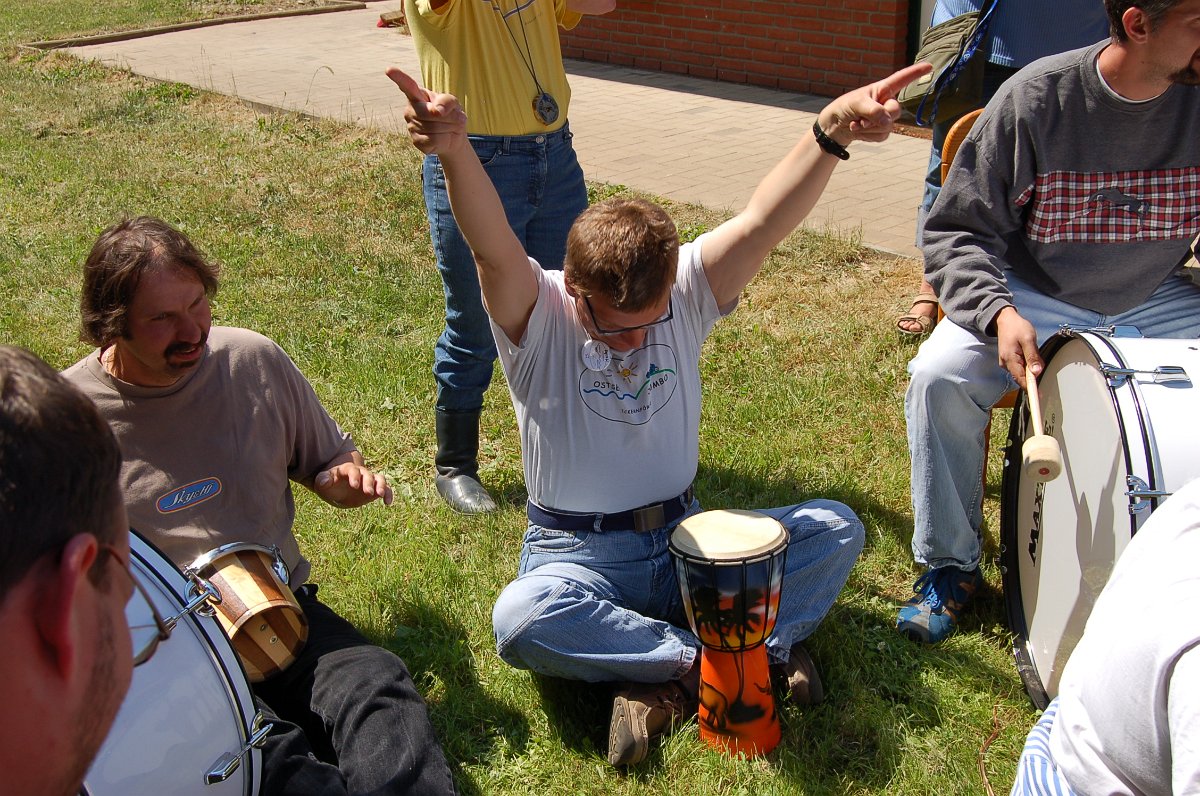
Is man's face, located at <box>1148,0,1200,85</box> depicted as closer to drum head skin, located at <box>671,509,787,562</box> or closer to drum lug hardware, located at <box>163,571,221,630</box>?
drum head skin, located at <box>671,509,787,562</box>

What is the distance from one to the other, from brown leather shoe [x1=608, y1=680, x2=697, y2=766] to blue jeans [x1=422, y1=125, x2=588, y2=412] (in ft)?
4.48

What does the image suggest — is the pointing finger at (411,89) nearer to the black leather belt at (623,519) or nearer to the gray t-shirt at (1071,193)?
the black leather belt at (623,519)

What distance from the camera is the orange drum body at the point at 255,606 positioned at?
2311 mm

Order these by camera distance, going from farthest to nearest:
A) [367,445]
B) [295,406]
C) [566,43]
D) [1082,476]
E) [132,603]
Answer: [566,43], [367,445], [295,406], [1082,476], [132,603]

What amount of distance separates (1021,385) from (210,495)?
1.96 m

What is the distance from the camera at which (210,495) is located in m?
2.64

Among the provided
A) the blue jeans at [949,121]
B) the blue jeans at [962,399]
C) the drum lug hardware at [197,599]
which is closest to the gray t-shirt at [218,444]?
the drum lug hardware at [197,599]

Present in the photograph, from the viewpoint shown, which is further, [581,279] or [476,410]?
[476,410]

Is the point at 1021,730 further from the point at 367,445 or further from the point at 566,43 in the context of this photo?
the point at 566,43

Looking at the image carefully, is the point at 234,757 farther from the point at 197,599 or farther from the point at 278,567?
the point at 278,567

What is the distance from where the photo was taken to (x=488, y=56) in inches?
133

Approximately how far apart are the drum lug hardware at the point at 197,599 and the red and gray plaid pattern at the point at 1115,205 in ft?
7.23

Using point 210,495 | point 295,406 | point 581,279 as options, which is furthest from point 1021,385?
point 210,495

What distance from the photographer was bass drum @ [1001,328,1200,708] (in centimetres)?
214
